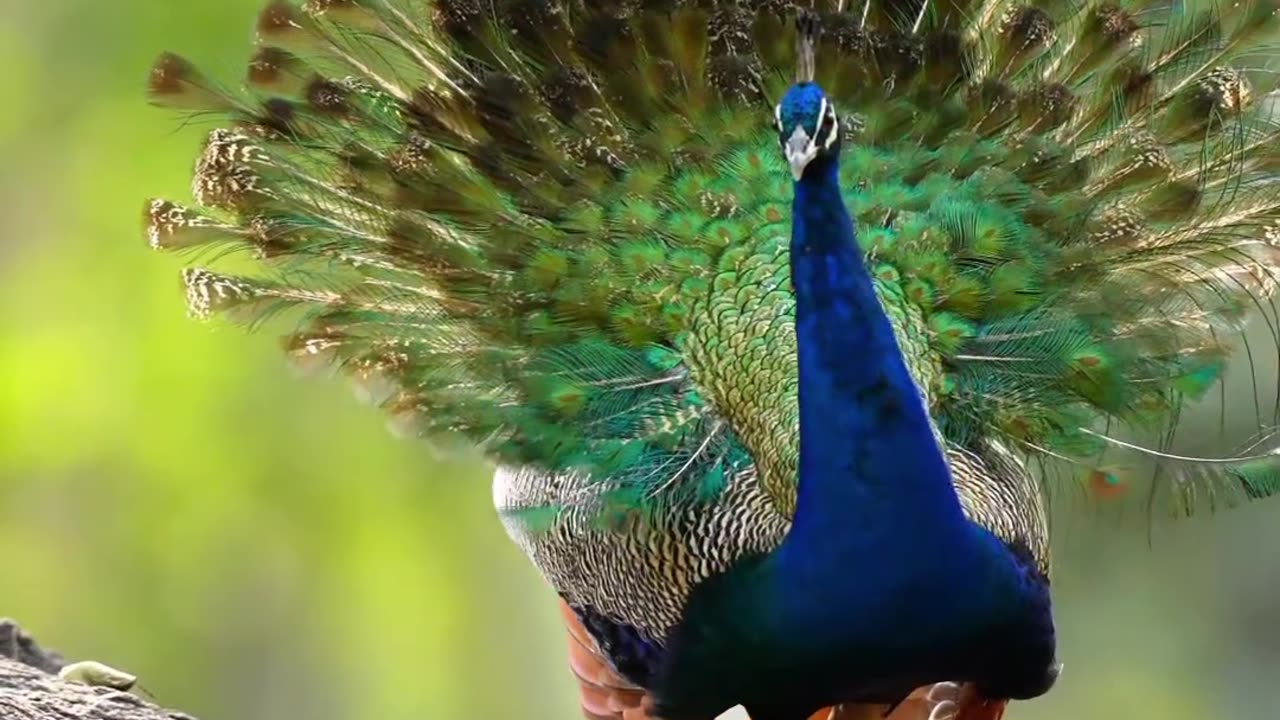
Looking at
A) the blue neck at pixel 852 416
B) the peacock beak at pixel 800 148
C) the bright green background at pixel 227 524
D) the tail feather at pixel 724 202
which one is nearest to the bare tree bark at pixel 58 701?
the tail feather at pixel 724 202

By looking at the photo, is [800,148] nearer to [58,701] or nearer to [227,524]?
[58,701]

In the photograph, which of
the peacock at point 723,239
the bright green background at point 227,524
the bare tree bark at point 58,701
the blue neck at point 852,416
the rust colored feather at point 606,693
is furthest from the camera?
the bright green background at point 227,524

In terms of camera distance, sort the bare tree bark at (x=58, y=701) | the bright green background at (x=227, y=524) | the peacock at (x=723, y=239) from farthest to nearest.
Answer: the bright green background at (x=227, y=524) < the peacock at (x=723, y=239) < the bare tree bark at (x=58, y=701)

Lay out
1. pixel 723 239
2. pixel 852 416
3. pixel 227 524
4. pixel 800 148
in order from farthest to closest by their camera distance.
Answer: pixel 227 524 → pixel 723 239 → pixel 852 416 → pixel 800 148

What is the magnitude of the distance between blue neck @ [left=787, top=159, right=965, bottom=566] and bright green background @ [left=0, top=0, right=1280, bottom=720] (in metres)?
3.37

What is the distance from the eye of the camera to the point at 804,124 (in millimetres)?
2258

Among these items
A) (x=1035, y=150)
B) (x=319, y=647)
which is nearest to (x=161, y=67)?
(x=1035, y=150)

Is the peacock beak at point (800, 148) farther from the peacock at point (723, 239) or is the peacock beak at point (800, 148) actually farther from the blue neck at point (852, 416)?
the peacock at point (723, 239)

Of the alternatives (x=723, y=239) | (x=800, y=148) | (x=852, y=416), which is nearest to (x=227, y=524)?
(x=723, y=239)

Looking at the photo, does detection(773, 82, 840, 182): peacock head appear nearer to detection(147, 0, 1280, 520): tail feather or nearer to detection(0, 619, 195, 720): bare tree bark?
detection(147, 0, 1280, 520): tail feather

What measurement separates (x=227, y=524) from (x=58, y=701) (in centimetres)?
388

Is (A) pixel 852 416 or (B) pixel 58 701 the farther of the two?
(A) pixel 852 416

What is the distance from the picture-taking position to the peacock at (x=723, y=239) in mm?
2787

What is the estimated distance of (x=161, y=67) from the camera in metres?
2.91
